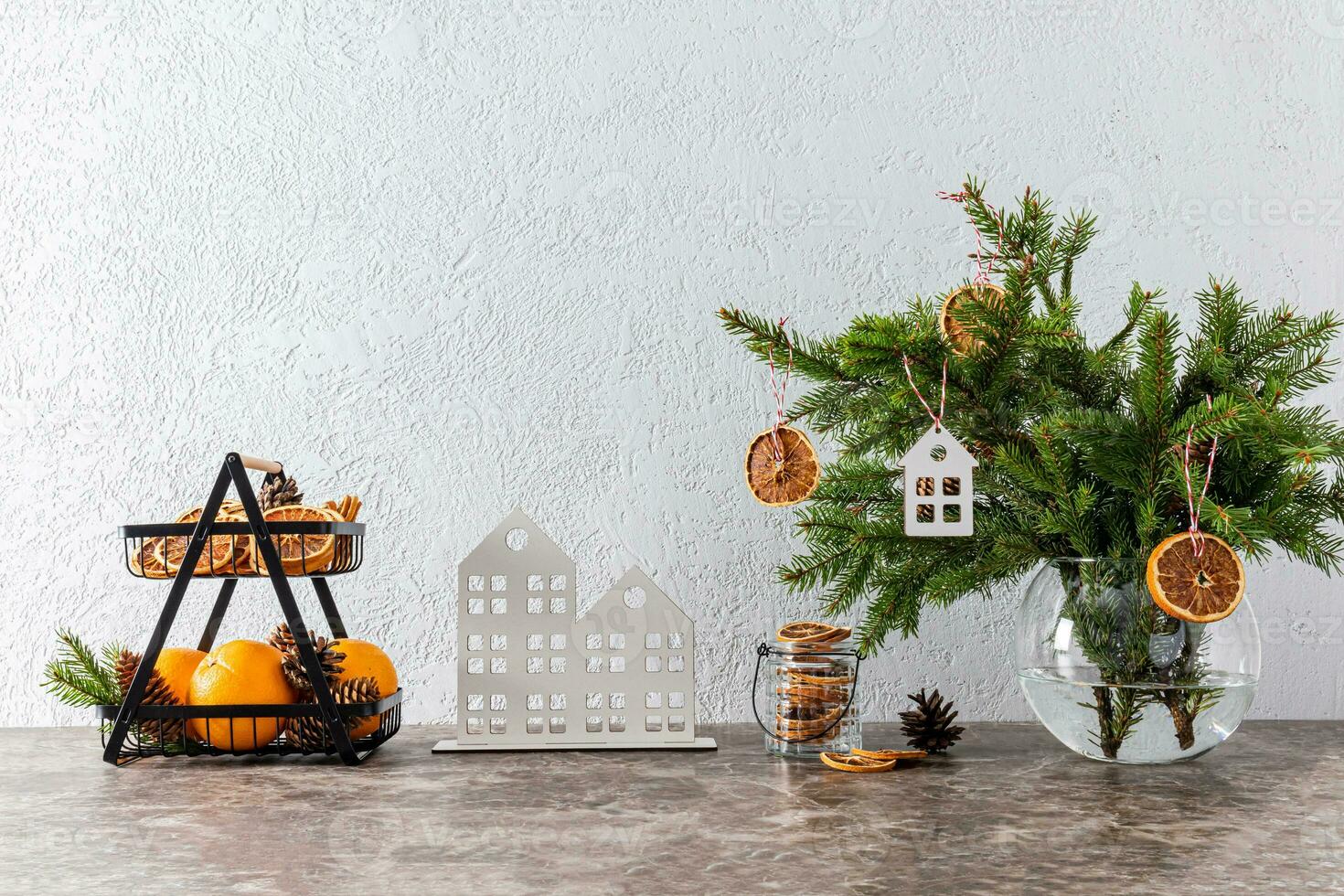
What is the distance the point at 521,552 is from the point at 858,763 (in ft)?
1.15

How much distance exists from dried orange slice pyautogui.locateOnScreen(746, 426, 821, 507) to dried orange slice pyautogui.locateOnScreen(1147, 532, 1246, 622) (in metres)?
0.26

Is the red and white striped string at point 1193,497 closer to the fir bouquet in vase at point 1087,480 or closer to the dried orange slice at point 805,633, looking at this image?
the fir bouquet in vase at point 1087,480

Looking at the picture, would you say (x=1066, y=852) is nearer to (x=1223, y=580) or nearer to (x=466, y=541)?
(x=1223, y=580)

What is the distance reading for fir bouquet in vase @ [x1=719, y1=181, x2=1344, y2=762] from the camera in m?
0.81

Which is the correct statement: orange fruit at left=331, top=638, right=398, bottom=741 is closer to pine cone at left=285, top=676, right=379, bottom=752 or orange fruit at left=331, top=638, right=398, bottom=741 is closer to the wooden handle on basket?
pine cone at left=285, top=676, right=379, bottom=752

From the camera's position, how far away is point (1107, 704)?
87 cm

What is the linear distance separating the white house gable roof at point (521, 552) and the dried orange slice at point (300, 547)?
0.41ft

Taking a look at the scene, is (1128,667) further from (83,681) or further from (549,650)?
(83,681)

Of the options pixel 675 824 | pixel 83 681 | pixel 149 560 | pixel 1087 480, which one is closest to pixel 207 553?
pixel 149 560

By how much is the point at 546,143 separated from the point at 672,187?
0.15m

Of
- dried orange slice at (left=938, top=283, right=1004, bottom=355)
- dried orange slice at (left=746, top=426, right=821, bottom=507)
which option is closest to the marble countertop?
dried orange slice at (left=746, top=426, right=821, bottom=507)

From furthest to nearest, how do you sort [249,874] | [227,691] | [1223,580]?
1. [227,691]
2. [1223,580]
3. [249,874]

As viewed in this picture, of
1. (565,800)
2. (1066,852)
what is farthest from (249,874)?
(1066,852)

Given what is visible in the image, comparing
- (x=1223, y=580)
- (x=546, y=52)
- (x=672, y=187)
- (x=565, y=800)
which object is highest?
(x=546, y=52)
